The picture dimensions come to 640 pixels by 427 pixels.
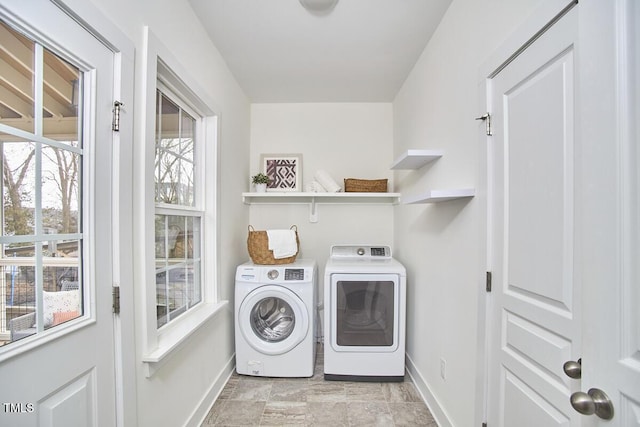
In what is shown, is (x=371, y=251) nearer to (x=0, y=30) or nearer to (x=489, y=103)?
(x=489, y=103)

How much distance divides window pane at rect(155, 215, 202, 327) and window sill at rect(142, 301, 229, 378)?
6 cm

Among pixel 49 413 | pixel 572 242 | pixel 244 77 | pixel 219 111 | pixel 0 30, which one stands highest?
pixel 244 77

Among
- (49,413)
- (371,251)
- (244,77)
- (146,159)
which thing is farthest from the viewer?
(371,251)

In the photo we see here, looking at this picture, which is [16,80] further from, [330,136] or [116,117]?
[330,136]

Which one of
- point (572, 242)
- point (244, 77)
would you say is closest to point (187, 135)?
point (244, 77)

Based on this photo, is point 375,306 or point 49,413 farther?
point 375,306

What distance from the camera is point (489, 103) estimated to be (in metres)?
1.33

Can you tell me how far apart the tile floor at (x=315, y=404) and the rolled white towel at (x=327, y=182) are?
168cm

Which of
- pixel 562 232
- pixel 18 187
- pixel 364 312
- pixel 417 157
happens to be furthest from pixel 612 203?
pixel 364 312

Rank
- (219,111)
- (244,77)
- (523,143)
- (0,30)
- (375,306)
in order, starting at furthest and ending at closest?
1. (244,77)
2. (375,306)
3. (219,111)
4. (523,143)
5. (0,30)

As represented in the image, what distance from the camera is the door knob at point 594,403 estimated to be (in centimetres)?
67

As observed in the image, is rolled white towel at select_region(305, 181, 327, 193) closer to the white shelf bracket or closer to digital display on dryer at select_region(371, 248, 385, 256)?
the white shelf bracket

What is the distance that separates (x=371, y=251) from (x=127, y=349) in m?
2.09

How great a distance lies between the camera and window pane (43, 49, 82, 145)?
0.89 metres
